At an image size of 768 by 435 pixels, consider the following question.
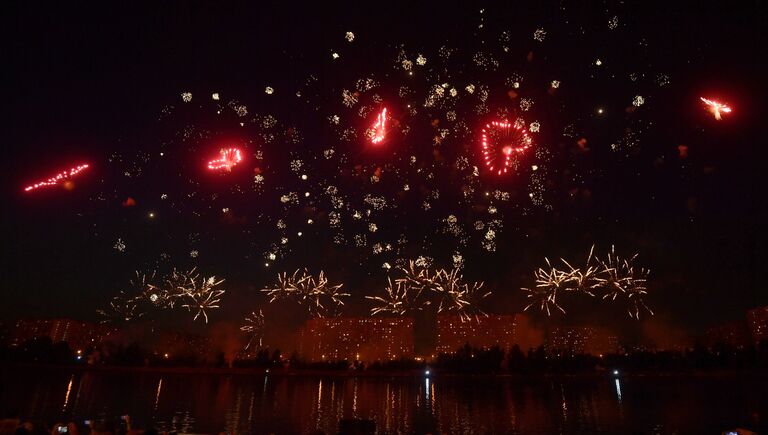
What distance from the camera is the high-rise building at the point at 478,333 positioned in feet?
380

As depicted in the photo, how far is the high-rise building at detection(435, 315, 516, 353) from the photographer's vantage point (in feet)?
380

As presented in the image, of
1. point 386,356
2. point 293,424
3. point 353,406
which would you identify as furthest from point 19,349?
point 293,424

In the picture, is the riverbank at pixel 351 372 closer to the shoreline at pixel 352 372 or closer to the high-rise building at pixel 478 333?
the shoreline at pixel 352 372

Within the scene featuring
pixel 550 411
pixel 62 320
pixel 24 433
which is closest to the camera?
pixel 24 433

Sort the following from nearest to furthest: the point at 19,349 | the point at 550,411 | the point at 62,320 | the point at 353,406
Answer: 1. the point at 550,411
2. the point at 353,406
3. the point at 19,349
4. the point at 62,320

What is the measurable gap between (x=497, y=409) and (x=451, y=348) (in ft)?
237

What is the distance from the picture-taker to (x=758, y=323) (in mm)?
112688

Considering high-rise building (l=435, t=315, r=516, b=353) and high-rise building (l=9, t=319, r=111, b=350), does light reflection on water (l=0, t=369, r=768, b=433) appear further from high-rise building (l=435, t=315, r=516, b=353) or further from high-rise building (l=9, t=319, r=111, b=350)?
high-rise building (l=9, t=319, r=111, b=350)

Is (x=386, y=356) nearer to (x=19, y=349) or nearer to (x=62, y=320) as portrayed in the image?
(x=19, y=349)

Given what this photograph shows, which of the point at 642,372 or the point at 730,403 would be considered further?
the point at 642,372

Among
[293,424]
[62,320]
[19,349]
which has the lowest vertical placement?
[293,424]

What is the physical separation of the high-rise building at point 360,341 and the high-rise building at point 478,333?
964cm

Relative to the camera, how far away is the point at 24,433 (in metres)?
13.9

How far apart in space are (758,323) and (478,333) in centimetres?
6190
